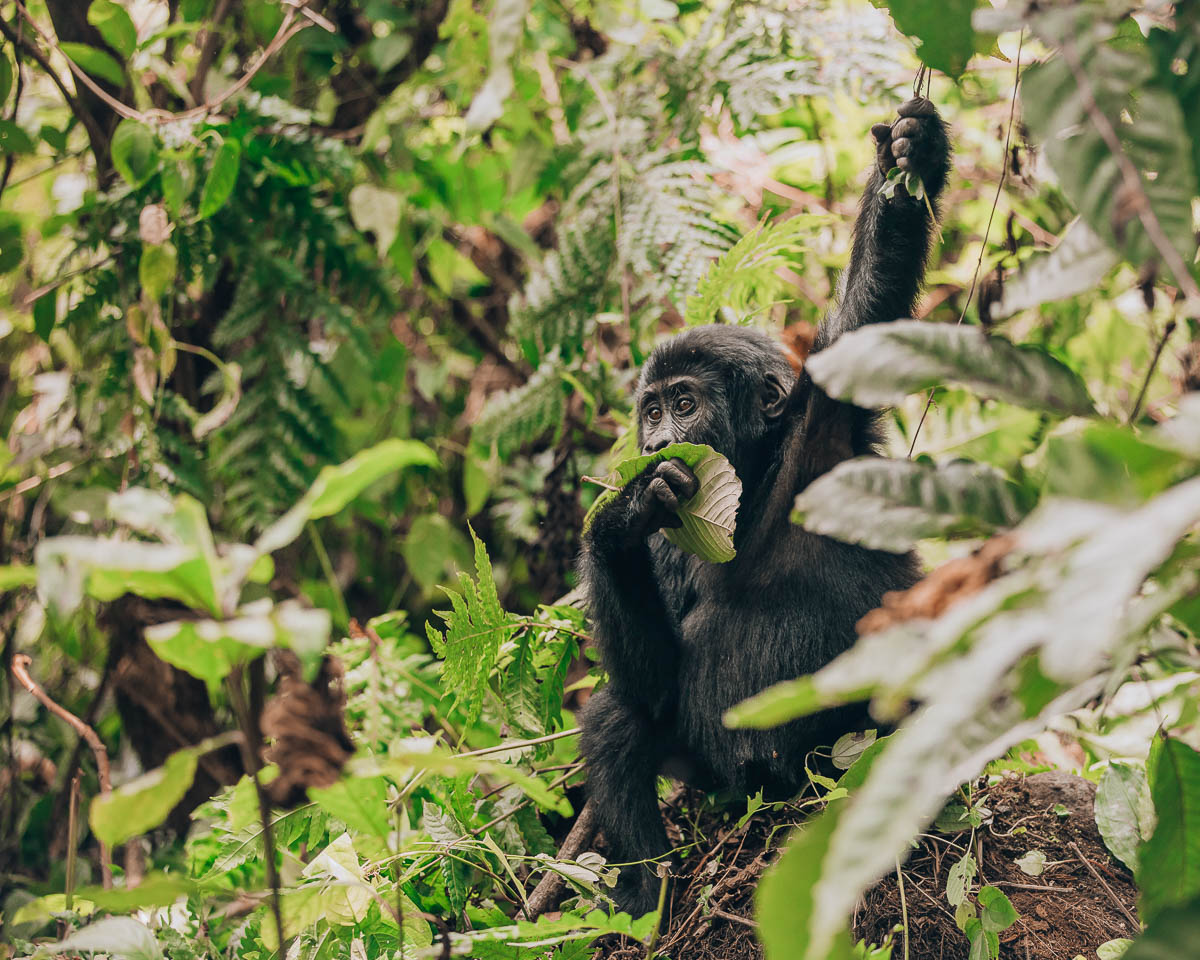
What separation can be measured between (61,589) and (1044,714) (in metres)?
0.96

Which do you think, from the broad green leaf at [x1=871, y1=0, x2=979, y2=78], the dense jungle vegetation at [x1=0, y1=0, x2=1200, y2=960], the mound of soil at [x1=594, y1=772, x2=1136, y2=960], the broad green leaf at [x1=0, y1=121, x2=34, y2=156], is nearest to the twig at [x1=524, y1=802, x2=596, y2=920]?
the dense jungle vegetation at [x1=0, y1=0, x2=1200, y2=960]

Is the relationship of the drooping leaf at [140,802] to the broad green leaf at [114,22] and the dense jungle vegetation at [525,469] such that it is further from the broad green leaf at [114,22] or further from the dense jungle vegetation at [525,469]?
the broad green leaf at [114,22]

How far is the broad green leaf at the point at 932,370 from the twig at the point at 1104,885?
1.63 meters

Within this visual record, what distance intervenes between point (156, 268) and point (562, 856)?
2301 millimetres

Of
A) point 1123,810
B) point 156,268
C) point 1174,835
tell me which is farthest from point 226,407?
point 1174,835

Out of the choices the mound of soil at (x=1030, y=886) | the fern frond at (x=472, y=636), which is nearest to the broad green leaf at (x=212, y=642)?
the fern frond at (x=472, y=636)

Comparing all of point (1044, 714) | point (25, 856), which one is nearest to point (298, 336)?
point (25, 856)

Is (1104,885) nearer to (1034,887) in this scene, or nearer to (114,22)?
(1034,887)

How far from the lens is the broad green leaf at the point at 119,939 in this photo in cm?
139

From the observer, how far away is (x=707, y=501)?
2.19 m

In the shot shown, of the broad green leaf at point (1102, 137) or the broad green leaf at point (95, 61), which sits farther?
Answer: the broad green leaf at point (95, 61)

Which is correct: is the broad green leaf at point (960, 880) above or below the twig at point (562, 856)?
above

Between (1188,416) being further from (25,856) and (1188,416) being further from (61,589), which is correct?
(25,856)

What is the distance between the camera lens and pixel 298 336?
146 inches
